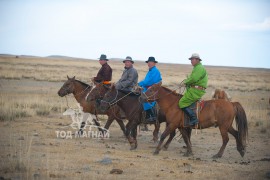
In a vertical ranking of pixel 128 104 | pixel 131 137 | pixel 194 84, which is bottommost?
pixel 131 137

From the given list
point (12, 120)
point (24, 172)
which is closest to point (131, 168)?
point (24, 172)

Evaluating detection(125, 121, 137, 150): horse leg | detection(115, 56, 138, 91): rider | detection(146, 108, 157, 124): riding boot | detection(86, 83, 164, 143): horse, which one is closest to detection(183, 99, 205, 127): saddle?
detection(146, 108, 157, 124): riding boot

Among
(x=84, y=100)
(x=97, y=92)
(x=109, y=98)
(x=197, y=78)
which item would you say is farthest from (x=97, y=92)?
(x=197, y=78)

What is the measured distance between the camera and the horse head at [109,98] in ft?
39.0

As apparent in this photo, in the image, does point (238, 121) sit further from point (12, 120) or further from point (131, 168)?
point (12, 120)

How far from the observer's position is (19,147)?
10.6 meters

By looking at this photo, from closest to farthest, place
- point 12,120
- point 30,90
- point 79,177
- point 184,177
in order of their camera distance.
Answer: point 79,177
point 184,177
point 12,120
point 30,90

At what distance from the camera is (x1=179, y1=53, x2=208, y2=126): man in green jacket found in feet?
35.5

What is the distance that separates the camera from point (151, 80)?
474 inches

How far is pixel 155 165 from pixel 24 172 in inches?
123

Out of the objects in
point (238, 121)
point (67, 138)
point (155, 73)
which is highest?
point (155, 73)

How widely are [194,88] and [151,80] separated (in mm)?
1629

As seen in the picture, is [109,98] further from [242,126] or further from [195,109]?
[242,126]

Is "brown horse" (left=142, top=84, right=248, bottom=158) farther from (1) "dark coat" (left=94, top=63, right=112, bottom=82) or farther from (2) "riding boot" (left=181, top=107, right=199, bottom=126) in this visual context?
(1) "dark coat" (left=94, top=63, right=112, bottom=82)
